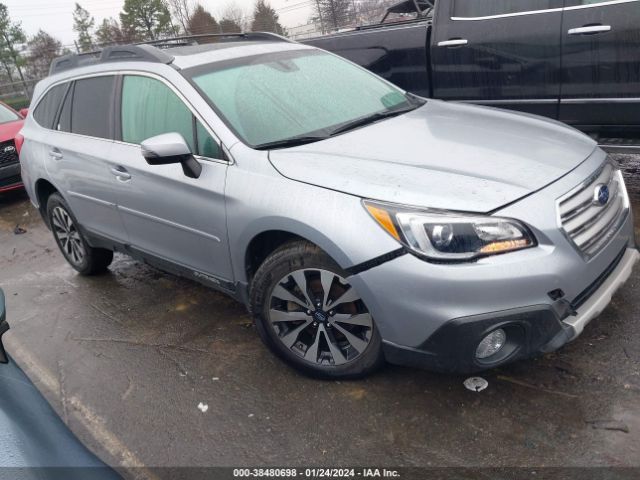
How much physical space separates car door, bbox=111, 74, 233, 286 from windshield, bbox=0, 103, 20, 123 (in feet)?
21.9

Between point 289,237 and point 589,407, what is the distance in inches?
62.5

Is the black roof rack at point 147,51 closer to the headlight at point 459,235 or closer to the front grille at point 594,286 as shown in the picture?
the headlight at point 459,235

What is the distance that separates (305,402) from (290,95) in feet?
5.80

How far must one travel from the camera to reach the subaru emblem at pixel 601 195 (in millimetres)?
2725

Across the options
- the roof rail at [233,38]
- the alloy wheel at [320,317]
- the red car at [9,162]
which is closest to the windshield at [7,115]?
the red car at [9,162]

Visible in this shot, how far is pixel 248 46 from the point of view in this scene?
12.8ft

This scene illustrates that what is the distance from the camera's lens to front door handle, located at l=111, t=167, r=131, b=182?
3704mm

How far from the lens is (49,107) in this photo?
4754 millimetres

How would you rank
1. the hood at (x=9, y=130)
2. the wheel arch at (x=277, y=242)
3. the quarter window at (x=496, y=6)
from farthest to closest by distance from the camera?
the hood at (x=9, y=130)
the quarter window at (x=496, y=6)
the wheel arch at (x=277, y=242)

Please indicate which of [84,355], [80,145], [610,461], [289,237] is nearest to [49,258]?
[80,145]

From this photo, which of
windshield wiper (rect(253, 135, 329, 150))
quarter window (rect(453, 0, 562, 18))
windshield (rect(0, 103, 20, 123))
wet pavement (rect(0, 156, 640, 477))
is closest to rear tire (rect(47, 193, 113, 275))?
wet pavement (rect(0, 156, 640, 477))

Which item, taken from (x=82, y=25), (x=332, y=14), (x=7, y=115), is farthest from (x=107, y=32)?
(x=7, y=115)

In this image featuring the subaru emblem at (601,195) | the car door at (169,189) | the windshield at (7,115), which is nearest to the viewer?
the subaru emblem at (601,195)

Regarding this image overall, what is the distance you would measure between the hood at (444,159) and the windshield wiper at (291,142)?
2.2 inches
